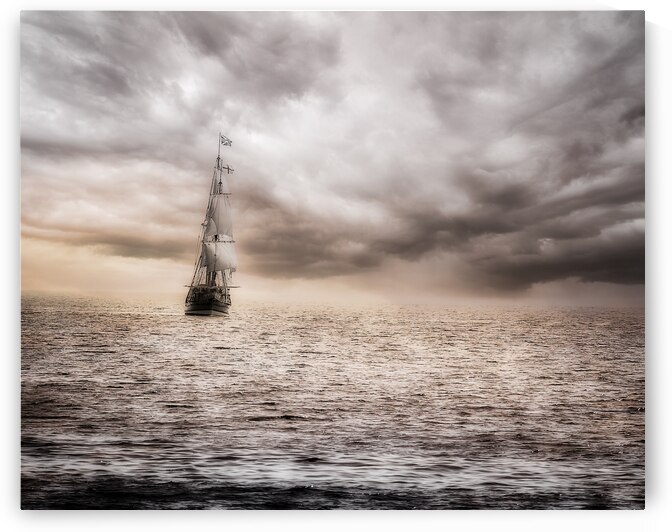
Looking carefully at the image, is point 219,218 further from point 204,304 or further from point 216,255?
point 204,304

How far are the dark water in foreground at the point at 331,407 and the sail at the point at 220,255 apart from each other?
354 millimetres

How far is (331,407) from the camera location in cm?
493

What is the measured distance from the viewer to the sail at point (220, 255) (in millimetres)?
4926

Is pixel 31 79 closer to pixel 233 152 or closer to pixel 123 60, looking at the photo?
pixel 123 60

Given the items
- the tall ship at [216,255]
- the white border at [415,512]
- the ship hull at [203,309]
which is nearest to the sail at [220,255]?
the tall ship at [216,255]

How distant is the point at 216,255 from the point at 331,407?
137 cm

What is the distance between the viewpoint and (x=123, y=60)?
5012mm

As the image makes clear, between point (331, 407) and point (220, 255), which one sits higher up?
point (220, 255)

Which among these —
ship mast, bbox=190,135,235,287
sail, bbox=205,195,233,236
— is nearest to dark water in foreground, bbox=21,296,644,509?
ship mast, bbox=190,135,235,287

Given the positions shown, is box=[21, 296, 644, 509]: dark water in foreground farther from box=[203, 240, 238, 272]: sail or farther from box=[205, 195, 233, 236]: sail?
box=[205, 195, 233, 236]: sail

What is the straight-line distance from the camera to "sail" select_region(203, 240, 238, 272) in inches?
194

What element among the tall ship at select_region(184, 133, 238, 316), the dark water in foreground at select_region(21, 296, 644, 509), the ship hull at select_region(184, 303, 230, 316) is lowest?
the dark water in foreground at select_region(21, 296, 644, 509)

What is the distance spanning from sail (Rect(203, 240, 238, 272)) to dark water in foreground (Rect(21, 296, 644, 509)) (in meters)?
0.35

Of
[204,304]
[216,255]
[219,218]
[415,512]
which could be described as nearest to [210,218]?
[219,218]
